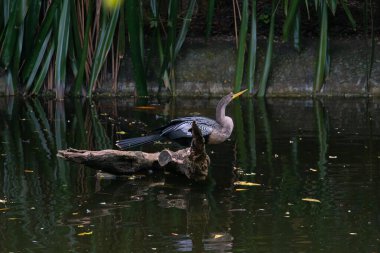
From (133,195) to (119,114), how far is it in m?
4.88

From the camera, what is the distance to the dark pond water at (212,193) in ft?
19.1

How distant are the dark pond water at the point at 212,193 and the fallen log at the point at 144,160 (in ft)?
0.39

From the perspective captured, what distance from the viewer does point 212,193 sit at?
7.31 metres

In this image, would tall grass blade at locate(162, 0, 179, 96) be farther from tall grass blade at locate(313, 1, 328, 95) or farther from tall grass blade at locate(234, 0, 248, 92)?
tall grass blade at locate(313, 1, 328, 95)

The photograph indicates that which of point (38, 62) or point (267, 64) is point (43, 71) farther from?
point (267, 64)

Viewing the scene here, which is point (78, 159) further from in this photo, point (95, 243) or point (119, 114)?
point (119, 114)

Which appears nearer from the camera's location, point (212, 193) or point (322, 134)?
point (212, 193)

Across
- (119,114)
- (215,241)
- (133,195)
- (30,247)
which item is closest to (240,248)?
(215,241)

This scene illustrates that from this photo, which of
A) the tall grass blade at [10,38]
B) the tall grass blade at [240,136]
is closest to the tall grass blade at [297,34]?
the tall grass blade at [240,136]

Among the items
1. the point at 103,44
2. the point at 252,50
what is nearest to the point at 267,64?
the point at 252,50

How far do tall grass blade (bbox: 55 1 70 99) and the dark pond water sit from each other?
2.10 m

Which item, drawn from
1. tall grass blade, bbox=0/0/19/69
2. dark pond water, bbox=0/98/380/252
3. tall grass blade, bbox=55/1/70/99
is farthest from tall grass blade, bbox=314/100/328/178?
tall grass blade, bbox=0/0/19/69

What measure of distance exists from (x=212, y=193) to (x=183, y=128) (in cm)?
117

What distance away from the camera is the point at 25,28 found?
1389 centimetres
